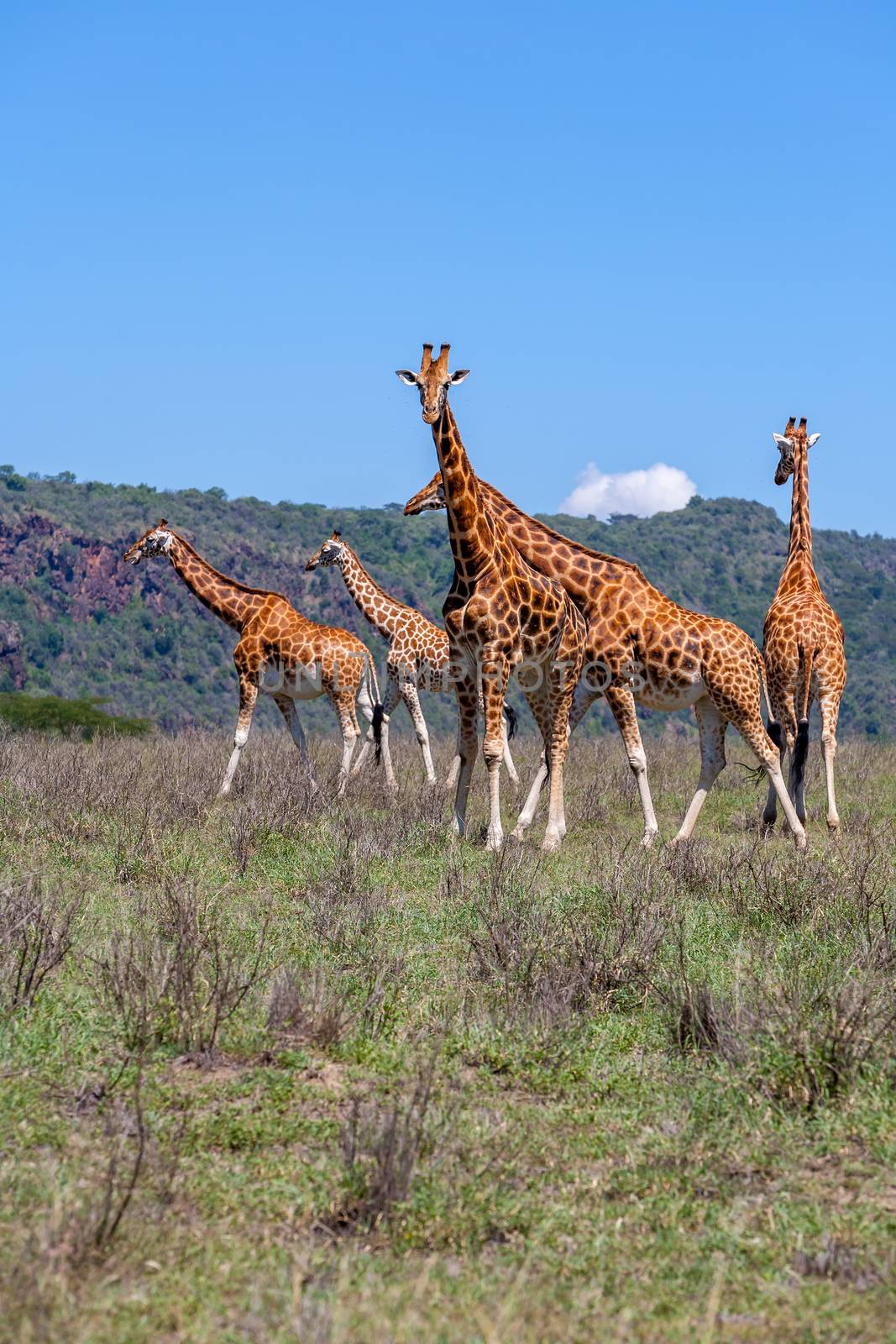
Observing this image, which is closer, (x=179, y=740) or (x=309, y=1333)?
(x=309, y=1333)

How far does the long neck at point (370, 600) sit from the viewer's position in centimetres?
1443

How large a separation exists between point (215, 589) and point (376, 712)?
7.36 feet

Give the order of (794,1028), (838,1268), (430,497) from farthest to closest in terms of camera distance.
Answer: (430,497) < (794,1028) < (838,1268)

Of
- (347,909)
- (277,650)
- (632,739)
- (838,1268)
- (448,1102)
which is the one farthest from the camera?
(277,650)

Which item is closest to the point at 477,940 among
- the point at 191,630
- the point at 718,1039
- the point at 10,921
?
the point at 718,1039

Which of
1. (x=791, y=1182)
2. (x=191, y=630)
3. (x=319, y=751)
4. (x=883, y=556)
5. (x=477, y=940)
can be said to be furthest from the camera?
(x=883, y=556)

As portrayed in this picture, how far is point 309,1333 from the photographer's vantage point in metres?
2.84

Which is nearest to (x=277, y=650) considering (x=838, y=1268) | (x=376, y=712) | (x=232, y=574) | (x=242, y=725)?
(x=242, y=725)

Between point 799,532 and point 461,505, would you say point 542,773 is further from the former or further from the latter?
point 799,532

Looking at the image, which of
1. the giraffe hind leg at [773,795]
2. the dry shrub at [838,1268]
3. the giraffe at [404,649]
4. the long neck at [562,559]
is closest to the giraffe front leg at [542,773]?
the long neck at [562,559]

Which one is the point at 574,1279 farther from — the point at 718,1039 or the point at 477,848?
the point at 477,848

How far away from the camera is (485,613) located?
8.49 metres

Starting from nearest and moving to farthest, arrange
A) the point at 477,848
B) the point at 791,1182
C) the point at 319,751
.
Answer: the point at 791,1182 → the point at 477,848 → the point at 319,751

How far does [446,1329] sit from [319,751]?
12.3m
